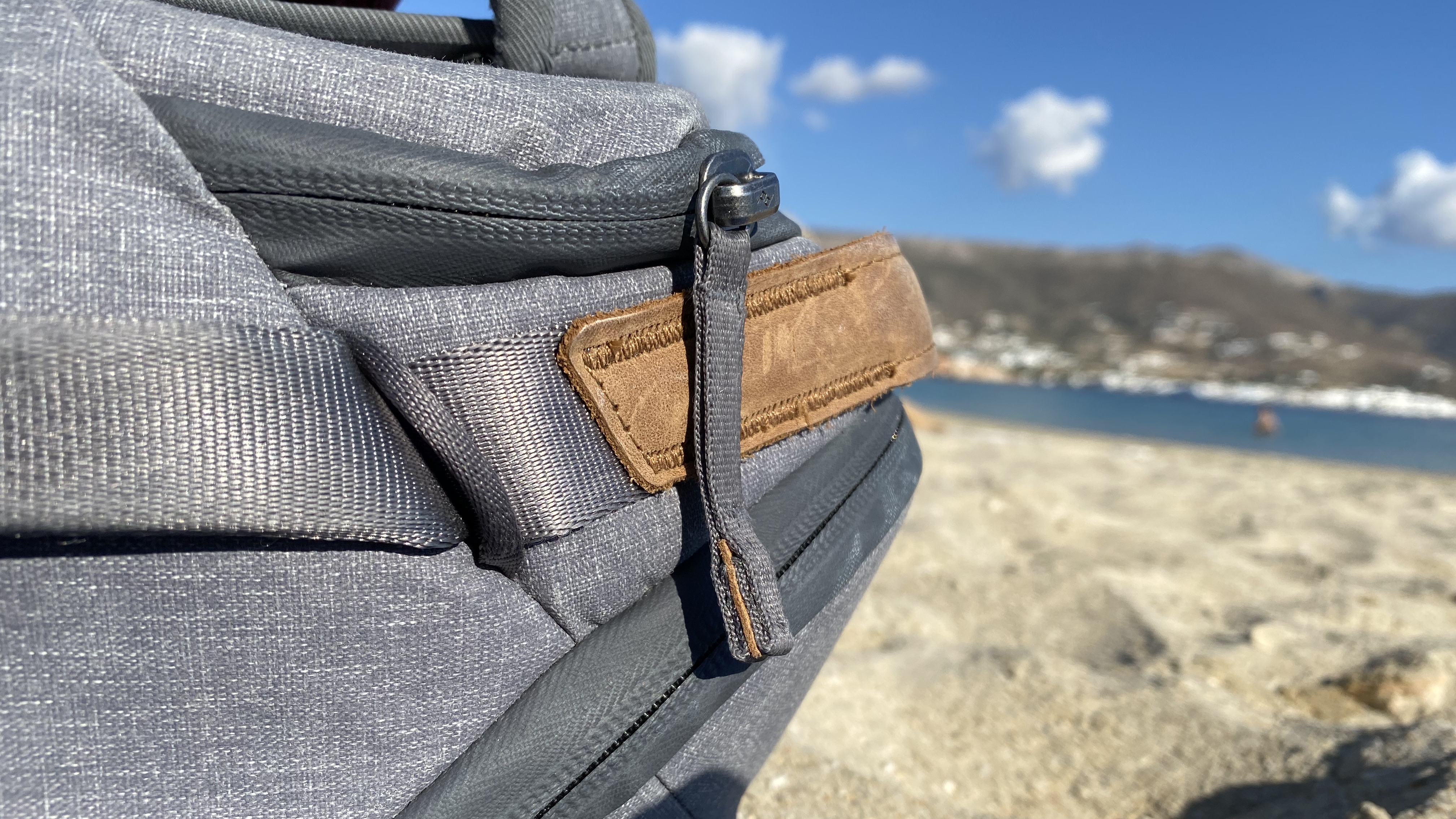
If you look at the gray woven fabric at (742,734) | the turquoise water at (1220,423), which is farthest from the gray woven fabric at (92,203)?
the turquoise water at (1220,423)

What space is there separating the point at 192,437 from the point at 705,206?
1.40 ft

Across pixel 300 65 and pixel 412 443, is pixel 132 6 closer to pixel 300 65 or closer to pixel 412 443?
pixel 300 65

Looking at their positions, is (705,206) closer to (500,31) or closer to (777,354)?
(777,354)

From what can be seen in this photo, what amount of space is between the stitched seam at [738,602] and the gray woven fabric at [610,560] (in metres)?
0.07

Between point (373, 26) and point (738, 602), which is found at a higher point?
point (373, 26)

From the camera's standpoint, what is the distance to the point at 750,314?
2.72 ft

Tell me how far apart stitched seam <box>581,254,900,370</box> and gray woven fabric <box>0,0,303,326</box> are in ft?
0.80

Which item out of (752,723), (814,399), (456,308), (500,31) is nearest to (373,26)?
(500,31)

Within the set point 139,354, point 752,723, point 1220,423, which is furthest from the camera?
point 1220,423

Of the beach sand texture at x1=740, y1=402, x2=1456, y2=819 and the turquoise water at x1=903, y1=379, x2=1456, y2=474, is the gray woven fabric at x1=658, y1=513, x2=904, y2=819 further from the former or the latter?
the turquoise water at x1=903, y1=379, x2=1456, y2=474

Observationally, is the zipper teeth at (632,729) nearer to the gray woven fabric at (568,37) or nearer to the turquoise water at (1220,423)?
the gray woven fabric at (568,37)

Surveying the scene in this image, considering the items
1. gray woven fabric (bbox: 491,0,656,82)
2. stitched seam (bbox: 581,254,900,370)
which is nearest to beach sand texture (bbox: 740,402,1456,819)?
stitched seam (bbox: 581,254,900,370)

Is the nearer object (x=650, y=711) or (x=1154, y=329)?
(x=650, y=711)

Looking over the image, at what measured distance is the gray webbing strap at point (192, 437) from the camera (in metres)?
0.53
